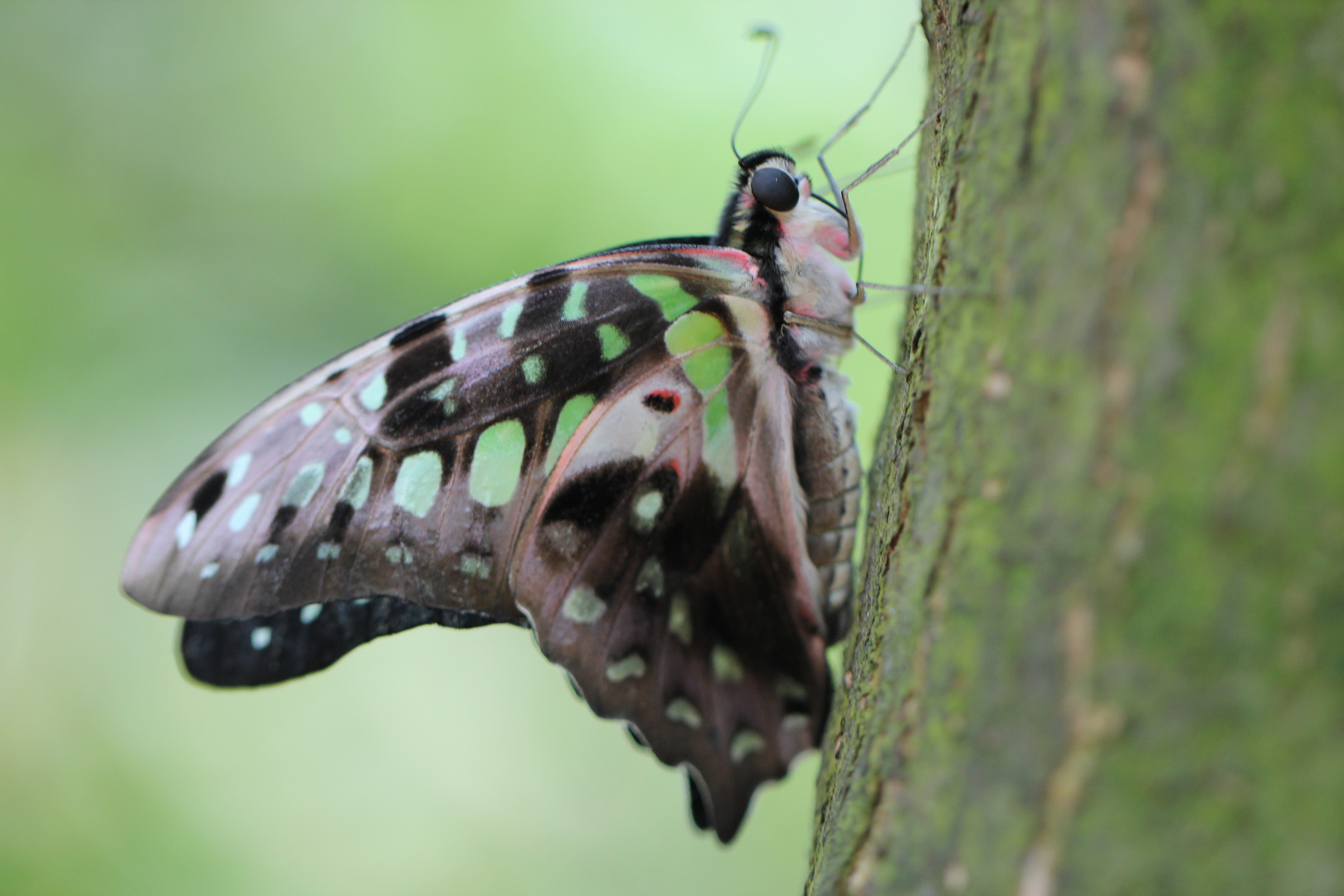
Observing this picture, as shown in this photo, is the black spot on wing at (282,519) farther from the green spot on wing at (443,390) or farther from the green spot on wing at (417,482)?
the green spot on wing at (443,390)

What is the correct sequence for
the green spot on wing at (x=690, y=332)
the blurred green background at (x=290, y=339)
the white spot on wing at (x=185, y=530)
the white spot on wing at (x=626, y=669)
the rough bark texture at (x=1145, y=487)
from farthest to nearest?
the blurred green background at (x=290, y=339)
the white spot on wing at (x=626, y=669)
the green spot on wing at (x=690, y=332)
the white spot on wing at (x=185, y=530)
the rough bark texture at (x=1145, y=487)

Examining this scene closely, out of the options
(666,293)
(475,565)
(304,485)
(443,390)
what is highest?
(666,293)

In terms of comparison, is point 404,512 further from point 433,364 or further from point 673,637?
point 673,637

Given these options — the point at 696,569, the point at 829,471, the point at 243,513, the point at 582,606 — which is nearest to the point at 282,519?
the point at 243,513

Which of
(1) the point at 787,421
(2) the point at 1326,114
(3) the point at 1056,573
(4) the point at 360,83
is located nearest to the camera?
(2) the point at 1326,114

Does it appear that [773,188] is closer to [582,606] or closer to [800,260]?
[800,260]

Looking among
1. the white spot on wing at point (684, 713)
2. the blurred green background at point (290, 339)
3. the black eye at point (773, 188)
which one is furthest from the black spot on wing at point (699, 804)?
the blurred green background at point (290, 339)

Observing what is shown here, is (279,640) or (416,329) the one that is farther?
(279,640)

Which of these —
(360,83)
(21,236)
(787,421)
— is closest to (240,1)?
(360,83)
